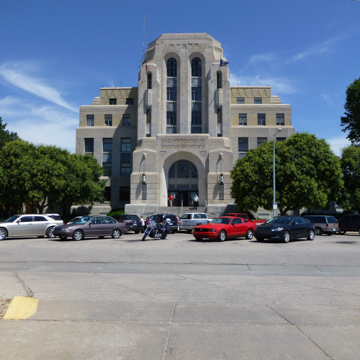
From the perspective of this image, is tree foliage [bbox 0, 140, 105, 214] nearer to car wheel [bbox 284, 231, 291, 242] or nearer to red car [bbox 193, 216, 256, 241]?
red car [bbox 193, 216, 256, 241]

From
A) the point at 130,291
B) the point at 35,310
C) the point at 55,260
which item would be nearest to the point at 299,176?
the point at 55,260

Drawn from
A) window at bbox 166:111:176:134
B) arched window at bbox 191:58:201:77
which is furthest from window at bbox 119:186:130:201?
arched window at bbox 191:58:201:77

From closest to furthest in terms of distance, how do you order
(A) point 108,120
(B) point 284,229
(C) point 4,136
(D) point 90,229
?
1. (B) point 284,229
2. (D) point 90,229
3. (C) point 4,136
4. (A) point 108,120

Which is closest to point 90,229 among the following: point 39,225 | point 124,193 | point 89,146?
point 39,225

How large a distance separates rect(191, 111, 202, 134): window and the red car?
105 ft

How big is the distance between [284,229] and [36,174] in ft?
86.8

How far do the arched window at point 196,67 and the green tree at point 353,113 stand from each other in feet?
67.5

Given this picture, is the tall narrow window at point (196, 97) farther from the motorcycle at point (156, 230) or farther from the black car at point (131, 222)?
the motorcycle at point (156, 230)

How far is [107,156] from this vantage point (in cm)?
5616

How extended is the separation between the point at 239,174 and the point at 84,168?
697 inches

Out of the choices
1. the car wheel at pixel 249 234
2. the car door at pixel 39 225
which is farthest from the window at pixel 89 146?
the car wheel at pixel 249 234

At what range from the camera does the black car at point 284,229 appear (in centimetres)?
2128

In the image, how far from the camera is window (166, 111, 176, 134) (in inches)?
2164

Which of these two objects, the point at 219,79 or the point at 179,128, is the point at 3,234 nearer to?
the point at 179,128
